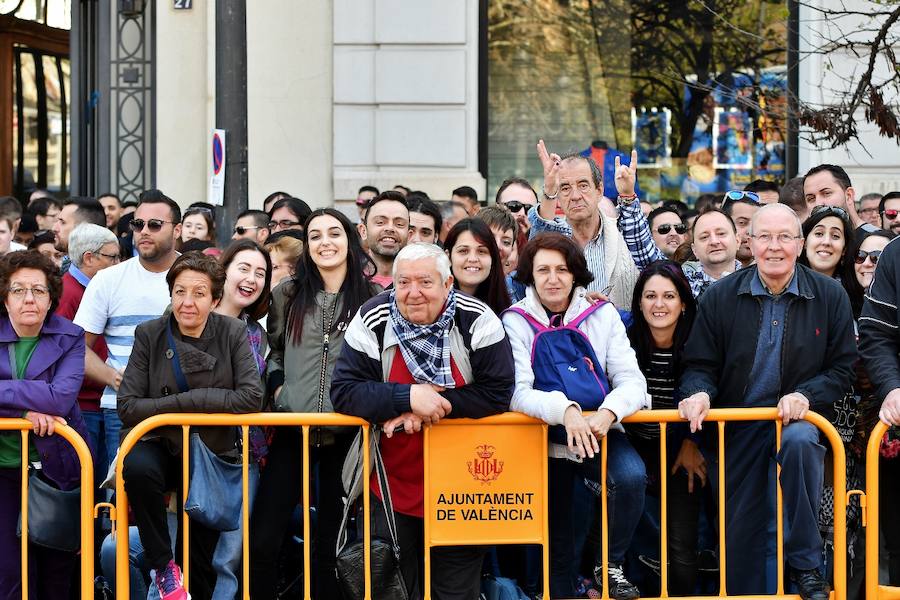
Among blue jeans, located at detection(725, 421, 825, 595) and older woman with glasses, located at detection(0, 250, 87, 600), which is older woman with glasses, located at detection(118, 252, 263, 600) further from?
blue jeans, located at detection(725, 421, 825, 595)

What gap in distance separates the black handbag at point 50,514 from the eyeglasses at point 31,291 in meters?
0.82

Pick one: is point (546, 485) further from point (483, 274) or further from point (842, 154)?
point (842, 154)

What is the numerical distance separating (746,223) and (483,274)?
2.30 m

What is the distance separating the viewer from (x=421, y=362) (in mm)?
5902

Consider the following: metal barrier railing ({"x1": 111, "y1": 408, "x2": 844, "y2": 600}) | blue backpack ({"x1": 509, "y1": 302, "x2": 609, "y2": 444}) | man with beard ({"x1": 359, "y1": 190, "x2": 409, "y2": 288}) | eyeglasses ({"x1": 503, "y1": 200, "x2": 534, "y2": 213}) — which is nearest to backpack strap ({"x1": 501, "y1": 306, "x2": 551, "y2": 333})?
blue backpack ({"x1": 509, "y1": 302, "x2": 609, "y2": 444})

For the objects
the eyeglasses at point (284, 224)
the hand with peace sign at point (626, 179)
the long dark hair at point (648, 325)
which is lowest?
the long dark hair at point (648, 325)

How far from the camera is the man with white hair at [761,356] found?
6156 mm

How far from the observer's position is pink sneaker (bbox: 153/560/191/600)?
232 inches

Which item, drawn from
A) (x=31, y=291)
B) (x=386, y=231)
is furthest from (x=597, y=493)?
(x=31, y=291)

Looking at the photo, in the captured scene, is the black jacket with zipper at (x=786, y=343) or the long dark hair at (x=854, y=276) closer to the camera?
the black jacket with zipper at (x=786, y=343)

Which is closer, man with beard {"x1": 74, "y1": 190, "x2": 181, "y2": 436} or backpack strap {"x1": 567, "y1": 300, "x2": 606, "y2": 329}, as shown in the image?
backpack strap {"x1": 567, "y1": 300, "x2": 606, "y2": 329}

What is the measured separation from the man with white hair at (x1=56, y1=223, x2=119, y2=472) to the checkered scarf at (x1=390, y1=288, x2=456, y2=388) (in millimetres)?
2194

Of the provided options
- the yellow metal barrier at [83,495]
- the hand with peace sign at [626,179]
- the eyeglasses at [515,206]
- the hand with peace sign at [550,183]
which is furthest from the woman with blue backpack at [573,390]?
the eyeglasses at [515,206]

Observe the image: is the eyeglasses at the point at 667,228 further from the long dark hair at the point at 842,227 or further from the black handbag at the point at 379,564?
the black handbag at the point at 379,564
